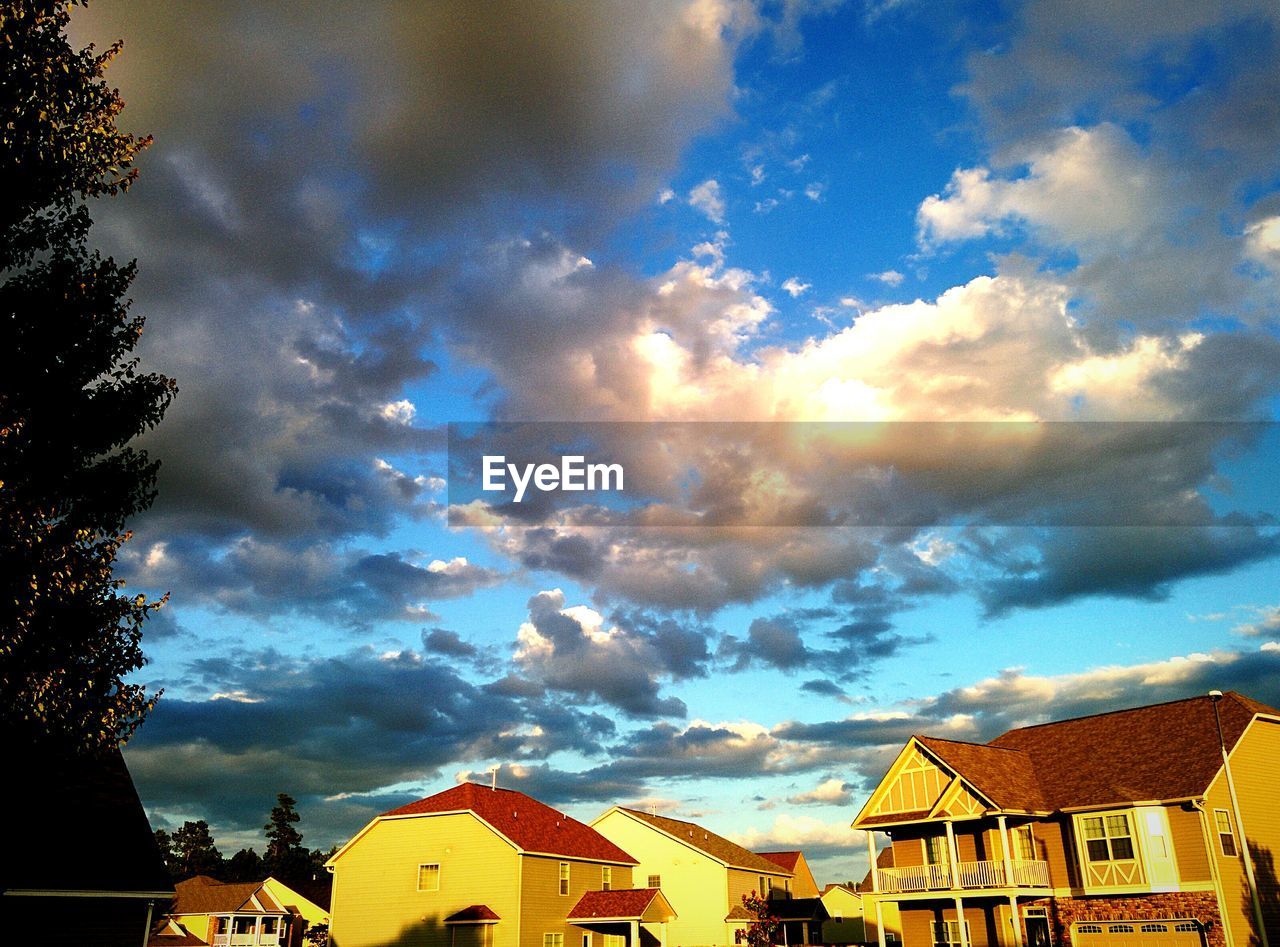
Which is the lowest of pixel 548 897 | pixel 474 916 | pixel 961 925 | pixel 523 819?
pixel 961 925

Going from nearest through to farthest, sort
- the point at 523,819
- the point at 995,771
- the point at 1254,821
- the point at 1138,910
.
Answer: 1. the point at 1138,910
2. the point at 1254,821
3. the point at 995,771
4. the point at 523,819

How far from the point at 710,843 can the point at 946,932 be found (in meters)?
32.2

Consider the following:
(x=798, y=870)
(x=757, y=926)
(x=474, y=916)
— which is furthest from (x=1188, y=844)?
(x=798, y=870)

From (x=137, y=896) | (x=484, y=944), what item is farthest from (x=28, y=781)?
(x=484, y=944)

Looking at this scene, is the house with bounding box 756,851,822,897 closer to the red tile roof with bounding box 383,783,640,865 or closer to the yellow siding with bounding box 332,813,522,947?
the red tile roof with bounding box 383,783,640,865

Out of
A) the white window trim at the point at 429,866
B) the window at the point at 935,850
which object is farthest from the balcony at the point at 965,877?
the white window trim at the point at 429,866

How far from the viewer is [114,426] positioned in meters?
18.1

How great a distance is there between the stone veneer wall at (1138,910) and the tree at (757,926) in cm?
2789

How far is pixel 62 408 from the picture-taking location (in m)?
17.5

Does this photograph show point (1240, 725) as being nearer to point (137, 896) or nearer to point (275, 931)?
point (137, 896)

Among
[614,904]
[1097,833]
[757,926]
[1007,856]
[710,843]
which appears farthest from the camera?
[710,843]

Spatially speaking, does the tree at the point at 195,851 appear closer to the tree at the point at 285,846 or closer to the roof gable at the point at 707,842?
the tree at the point at 285,846

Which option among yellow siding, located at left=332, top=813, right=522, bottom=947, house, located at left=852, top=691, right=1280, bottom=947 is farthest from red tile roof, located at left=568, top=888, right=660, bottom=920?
house, located at left=852, top=691, right=1280, bottom=947

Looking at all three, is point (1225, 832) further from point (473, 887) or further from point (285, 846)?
point (285, 846)
